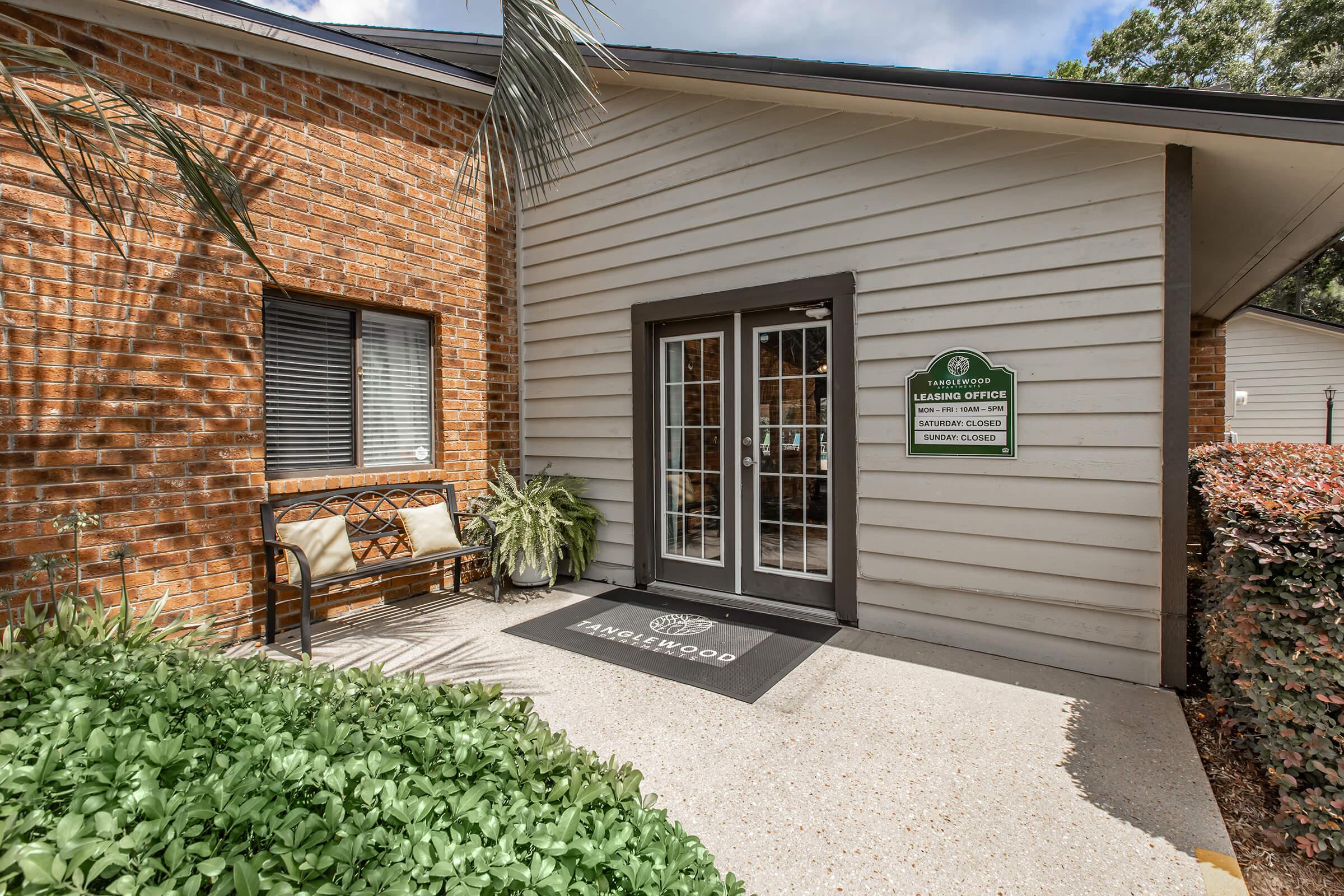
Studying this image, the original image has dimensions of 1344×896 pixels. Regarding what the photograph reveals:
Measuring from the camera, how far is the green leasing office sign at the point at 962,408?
11.2 ft

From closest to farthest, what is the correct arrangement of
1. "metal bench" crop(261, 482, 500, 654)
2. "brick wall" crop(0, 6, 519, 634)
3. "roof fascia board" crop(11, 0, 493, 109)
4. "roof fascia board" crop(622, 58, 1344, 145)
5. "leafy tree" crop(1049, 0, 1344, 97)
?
"roof fascia board" crop(622, 58, 1344, 145)
"brick wall" crop(0, 6, 519, 634)
"roof fascia board" crop(11, 0, 493, 109)
"metal bench" crop(261, 482, 500, 654)
"leafy tree" crop(1049, 0, 1344, 97)

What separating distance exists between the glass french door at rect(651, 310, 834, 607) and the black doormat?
1.16 ft

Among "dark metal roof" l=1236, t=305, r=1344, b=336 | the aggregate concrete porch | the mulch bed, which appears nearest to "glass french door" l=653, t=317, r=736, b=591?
the aggregate concrete porch

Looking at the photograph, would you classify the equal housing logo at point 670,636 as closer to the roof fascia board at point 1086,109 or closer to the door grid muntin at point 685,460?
the door grid muntin at point 685,460

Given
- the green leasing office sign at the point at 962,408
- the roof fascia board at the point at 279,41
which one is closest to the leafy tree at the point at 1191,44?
the green leasing office sign at the point at 962,408

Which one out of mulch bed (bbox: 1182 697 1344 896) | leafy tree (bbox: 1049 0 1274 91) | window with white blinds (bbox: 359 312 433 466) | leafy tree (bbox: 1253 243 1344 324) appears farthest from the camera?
leafy tree (bbox: 1253 243 1344 324)

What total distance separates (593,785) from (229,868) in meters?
0.64

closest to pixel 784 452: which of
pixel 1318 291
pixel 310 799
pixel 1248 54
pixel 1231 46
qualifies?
pixel 310 799

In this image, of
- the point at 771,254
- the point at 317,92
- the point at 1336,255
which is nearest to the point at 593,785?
the point at 771,254

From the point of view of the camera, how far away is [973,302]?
3.50 m

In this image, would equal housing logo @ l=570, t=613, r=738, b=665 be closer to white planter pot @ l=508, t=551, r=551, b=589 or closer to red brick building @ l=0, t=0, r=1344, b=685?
red brick building @ l=0, t=0, r=1344, b=685

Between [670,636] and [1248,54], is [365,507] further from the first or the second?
Result: [1248,54]

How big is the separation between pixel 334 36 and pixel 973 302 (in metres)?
4.55

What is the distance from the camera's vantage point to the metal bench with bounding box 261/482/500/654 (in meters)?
3.68
